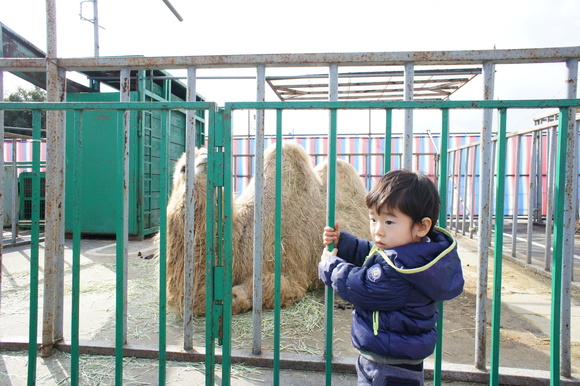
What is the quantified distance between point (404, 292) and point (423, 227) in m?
0.27

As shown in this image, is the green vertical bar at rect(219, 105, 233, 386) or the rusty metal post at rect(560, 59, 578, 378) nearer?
the green vertical bar at rect(219, 105, 233, 386)

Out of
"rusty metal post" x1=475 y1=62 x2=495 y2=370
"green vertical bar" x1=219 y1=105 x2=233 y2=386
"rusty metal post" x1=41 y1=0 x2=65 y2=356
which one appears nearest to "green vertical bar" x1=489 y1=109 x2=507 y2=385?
"rusty metal post" x1=475 y1=62 x2=495 y2=370

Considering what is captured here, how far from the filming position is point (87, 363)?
231 cm

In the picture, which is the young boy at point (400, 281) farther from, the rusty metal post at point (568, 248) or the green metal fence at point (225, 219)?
the rusty metal post at point (568, 248)

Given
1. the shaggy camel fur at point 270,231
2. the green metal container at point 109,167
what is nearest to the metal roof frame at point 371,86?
the shaggy camel fur at point 270,231

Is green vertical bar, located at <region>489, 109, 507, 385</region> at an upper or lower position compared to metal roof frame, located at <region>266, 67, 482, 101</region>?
lower

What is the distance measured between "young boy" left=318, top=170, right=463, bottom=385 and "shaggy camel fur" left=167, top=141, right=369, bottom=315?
1.68 m

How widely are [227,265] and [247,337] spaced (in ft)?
3.63

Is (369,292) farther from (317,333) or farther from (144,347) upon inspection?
(144,347)

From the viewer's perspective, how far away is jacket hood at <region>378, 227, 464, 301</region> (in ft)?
4.41

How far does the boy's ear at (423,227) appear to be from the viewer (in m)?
1.44

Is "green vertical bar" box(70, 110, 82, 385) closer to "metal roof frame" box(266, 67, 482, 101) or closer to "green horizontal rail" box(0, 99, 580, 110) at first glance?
"green horizontal rail" box(0, 99, 580, 110)

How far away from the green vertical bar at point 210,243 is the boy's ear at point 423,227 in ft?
3.03

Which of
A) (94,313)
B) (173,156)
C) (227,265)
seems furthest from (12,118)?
(227,265)
